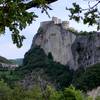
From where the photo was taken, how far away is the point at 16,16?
4.72 metres

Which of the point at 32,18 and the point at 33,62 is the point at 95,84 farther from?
the point at 32,18

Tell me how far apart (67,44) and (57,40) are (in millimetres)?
5517

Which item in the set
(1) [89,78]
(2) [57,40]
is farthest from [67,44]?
(1) [89,78]

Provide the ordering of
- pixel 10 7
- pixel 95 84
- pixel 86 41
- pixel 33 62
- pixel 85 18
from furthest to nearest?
pixel 33 62 → pixel 86 41 → pixel 95 84 → pixel 85 18 → pixel 10 7

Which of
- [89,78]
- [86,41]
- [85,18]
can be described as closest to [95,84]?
[89,78]

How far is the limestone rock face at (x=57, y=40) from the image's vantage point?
368 ft

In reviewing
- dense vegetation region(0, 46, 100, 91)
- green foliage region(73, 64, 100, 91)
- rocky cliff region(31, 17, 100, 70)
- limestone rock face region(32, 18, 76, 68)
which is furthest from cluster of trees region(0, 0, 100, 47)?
limestone rock face region(32, 18, 76, 68)

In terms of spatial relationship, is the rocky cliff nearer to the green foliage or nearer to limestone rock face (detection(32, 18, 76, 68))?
limestone rock face (detection(32, 18, 76, 68))

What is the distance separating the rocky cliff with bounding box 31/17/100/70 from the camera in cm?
10231

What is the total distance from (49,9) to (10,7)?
387 millimetres

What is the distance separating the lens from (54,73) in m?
107

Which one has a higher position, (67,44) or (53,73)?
(67,44)

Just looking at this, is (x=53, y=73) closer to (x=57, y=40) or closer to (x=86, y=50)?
(x=86, y=50)

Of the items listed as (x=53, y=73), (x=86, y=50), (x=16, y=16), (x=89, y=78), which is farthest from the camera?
(x=53, y=73)
